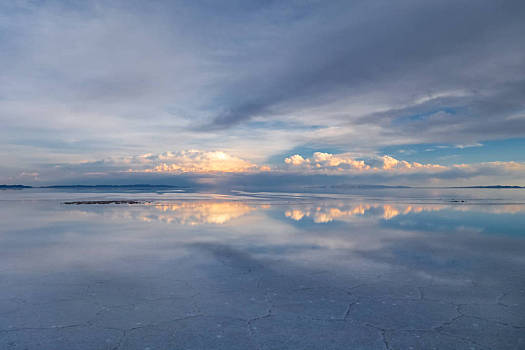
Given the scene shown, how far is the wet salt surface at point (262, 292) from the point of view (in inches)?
209

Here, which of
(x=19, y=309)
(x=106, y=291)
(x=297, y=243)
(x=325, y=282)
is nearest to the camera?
(x=19, y=309)

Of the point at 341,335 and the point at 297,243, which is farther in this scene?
the point at 297,243

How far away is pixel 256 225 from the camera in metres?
18.2

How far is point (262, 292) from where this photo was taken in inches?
292

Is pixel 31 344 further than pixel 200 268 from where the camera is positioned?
No

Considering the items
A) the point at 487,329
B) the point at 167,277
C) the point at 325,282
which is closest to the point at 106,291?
the point at 167,277

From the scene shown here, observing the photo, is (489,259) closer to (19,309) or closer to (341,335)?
(341,335)

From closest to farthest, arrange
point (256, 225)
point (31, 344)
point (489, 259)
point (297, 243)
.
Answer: point (31, 344)
point (489, 259)
point (297, 243)
point (256, 225)

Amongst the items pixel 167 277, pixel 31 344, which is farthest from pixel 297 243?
pixel 31 344

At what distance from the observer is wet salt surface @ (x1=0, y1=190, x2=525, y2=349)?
5.30 metres

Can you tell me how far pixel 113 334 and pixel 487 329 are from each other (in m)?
6.14

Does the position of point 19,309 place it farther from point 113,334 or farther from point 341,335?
point 341,335

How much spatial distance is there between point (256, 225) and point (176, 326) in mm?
12638

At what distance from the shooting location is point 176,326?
Answer: 5648mm
